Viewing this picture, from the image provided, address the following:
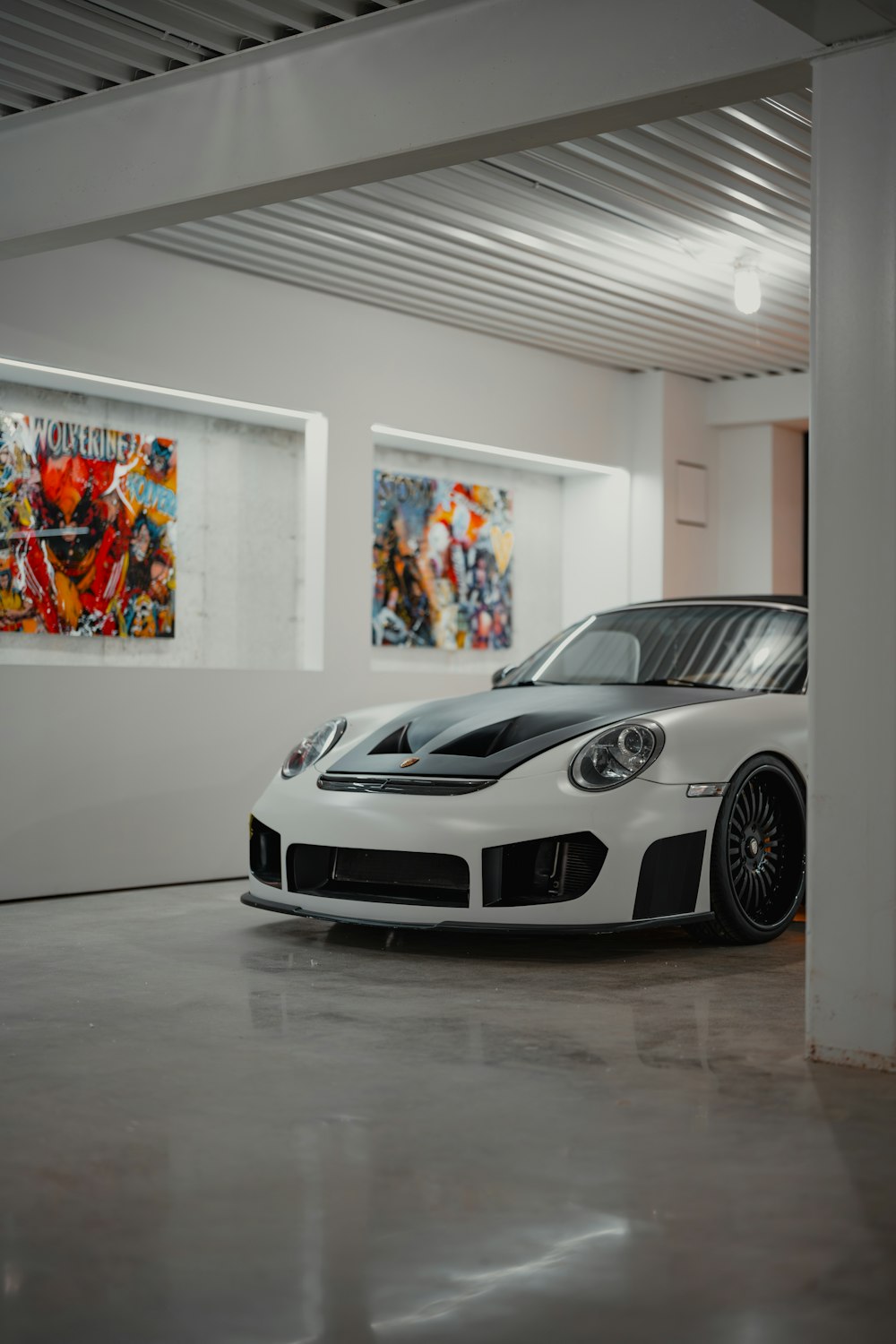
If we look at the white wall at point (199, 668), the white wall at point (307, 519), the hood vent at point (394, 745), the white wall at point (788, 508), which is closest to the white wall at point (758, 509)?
the white wall at point (788, 508)

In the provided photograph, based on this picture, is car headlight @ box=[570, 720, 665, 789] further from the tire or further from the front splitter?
the front splitter

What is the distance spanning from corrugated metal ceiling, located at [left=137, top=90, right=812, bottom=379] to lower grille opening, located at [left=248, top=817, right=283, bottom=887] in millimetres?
3148

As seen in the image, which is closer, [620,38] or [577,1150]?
[577,1150]

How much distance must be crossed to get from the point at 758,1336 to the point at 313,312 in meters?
7.38

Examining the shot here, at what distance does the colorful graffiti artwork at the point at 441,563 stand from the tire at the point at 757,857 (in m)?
4.74

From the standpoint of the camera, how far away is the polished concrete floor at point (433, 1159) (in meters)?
2.19

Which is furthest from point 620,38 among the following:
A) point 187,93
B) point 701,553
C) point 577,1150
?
point 701,553

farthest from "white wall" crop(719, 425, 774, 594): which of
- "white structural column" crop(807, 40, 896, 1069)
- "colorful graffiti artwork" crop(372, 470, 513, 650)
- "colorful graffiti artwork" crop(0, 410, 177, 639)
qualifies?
"white structural column" crop(807, 40, 896, 1069)

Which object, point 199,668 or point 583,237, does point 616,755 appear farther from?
point 583,237

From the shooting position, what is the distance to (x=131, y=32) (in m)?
5.09

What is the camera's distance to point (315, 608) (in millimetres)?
8711

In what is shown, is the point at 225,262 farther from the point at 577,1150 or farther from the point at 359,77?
the point at 577,1150

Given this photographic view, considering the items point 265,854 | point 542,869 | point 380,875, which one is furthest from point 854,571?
point 265,854

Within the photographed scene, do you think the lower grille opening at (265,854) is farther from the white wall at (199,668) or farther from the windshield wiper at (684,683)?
the white wall at (199,668)
